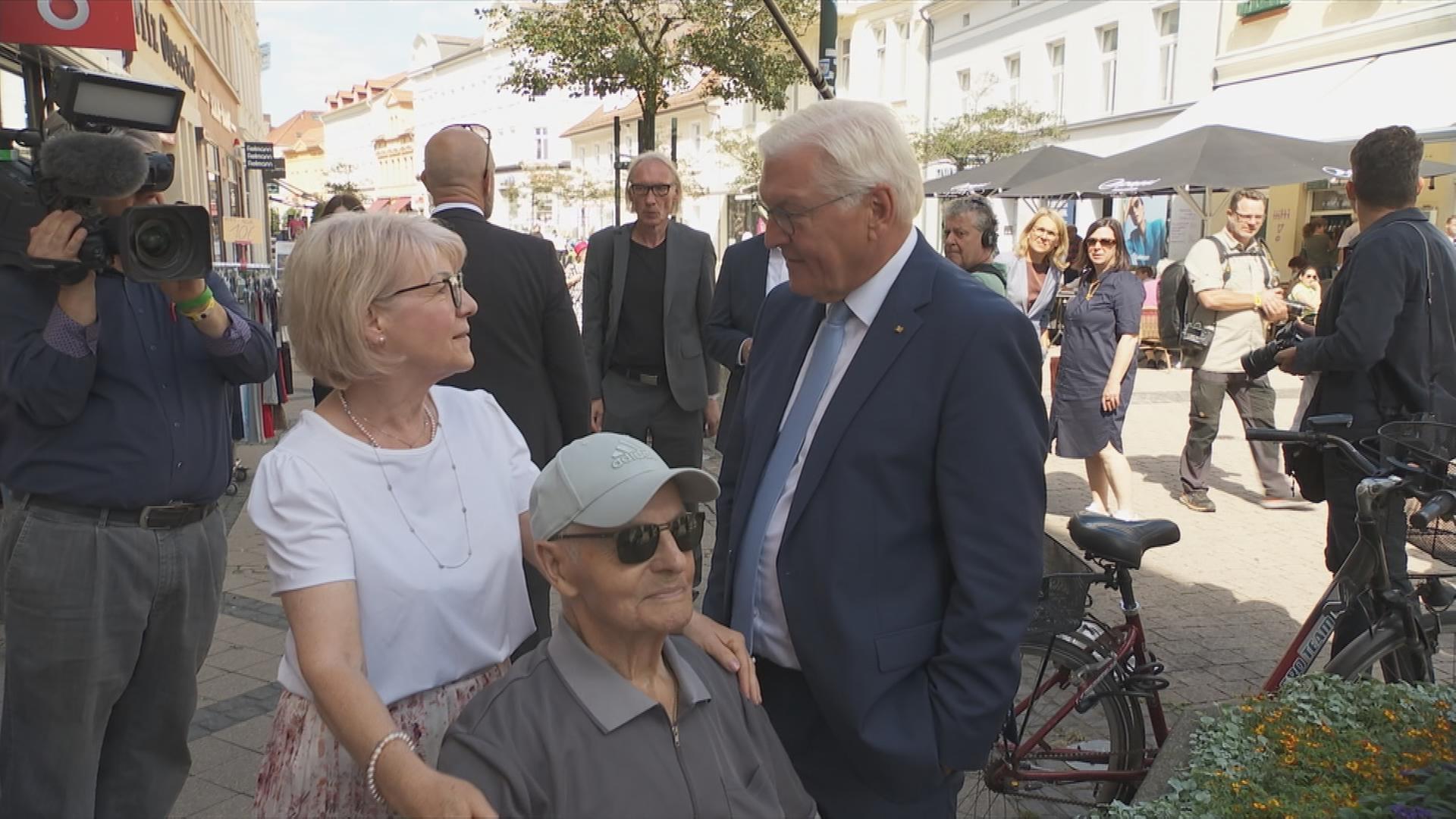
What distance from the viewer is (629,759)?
5.94ft

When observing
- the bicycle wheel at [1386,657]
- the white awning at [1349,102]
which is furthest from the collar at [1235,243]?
the white awning at [1349,102]

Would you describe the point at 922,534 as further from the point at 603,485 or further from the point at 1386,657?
the point at 1386,657

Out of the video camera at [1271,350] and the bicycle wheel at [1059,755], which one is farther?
the video camera at [1271,350]

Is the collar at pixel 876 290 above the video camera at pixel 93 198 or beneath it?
beneath

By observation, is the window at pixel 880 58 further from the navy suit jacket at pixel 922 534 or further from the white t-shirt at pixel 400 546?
the white t-shirt at pixel 400 546

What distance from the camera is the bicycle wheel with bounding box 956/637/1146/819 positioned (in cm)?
359

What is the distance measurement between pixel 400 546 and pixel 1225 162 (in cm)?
1110

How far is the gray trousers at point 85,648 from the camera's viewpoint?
274 centimetres

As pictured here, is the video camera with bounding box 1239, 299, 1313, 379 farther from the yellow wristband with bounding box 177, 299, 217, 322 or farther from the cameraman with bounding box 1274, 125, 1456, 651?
the yellow wristband with bounding box 177, 299, 217, 322

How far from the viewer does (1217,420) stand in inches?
316

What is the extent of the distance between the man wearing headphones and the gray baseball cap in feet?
15.1

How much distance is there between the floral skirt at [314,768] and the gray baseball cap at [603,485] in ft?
1.42

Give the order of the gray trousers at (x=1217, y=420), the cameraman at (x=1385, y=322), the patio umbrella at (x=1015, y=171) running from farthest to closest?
1. the patio umbrella at (x=1015, y=171)
2. the gray trousers at (x=1217, y=420)
3. the cameraman at (x=1385, y=322)

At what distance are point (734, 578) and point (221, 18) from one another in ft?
121
